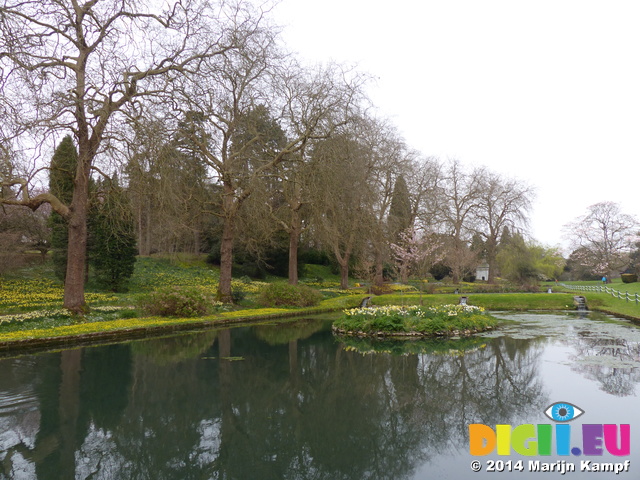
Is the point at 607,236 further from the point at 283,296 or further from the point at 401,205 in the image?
the point at 283,296

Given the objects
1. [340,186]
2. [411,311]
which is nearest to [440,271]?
[340,186]

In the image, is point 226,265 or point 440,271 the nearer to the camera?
point 226,265

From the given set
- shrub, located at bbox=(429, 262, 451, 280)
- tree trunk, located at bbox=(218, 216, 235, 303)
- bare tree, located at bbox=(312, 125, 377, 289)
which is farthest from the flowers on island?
shrub, located at bbox=(429, 262, 451, 280)

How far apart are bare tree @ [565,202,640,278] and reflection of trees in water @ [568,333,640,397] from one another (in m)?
36.4

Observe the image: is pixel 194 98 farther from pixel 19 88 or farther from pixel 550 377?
pixel 550 377

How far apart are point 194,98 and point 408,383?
43.6ft

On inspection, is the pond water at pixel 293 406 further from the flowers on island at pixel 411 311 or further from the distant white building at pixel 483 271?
the distant white building at pixel 483 271

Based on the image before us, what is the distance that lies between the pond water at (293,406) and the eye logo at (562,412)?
0.13 metres

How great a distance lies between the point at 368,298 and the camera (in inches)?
A: 1024

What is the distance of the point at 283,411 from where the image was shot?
609 centimetres

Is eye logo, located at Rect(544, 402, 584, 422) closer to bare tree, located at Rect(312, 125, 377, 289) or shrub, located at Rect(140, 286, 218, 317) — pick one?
bare tree, located at Rect(312, 125, 377, 289)

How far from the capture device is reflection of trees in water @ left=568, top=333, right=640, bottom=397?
23.6 feet

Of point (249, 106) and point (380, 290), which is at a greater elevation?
point (249, 106)

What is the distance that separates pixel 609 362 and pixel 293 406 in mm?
6616
